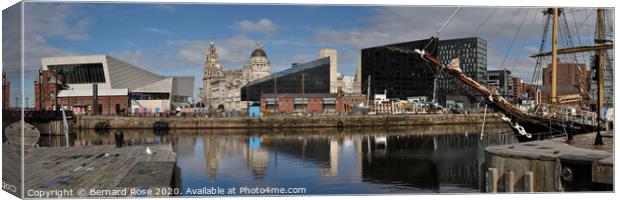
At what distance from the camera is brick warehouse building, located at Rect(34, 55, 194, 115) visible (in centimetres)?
2609

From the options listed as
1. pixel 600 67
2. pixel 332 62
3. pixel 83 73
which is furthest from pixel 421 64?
pixel 83 73

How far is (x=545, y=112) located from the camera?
2991 cm

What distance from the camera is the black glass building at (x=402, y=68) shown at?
25.5 m

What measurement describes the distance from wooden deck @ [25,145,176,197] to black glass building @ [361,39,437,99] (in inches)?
395

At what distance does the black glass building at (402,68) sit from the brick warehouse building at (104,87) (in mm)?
11453

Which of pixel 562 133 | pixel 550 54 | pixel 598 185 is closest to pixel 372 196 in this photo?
pixel 598 185

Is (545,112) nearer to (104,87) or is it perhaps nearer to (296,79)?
(296,79)

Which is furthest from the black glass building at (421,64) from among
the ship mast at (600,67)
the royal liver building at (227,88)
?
the royal liver building at (227,88)

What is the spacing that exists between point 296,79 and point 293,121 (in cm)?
2605

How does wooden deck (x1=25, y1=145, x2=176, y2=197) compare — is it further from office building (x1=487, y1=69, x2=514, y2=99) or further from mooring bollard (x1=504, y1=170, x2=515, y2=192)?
office building (x1=487, y1=69, x2=514, y2=99)

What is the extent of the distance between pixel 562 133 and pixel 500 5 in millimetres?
14947

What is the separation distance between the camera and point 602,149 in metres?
17.9

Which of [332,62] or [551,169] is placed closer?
[551,169]

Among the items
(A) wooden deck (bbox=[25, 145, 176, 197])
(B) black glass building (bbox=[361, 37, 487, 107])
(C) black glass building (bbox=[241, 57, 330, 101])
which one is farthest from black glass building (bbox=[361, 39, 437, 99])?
(A) wooden deck (bbox=[25, 145, 176, 197])
